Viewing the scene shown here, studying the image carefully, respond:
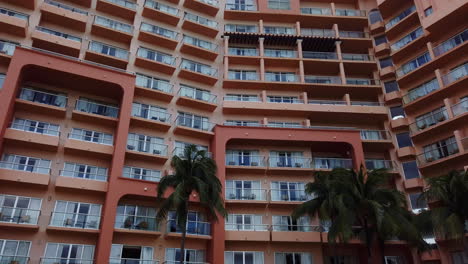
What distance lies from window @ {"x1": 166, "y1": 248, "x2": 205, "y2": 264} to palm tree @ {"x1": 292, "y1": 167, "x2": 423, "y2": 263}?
36.3 ft

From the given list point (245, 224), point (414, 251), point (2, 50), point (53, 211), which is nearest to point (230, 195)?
point (245, 224)

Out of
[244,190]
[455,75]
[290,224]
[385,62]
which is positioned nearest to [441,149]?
[455,75]

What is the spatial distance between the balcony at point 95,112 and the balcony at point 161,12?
42.6 feet

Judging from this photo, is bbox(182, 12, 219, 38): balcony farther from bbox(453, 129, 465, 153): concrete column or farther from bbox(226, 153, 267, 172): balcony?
bbox(453, 129, 465, 153): concrete column

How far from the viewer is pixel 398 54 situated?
42.2 m

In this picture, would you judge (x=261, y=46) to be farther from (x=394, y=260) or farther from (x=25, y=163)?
(x=25, y=163)

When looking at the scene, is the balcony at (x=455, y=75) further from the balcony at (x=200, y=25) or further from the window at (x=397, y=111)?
the balcony at (x=200, y=25)

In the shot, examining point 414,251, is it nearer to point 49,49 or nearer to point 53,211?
point 53,211

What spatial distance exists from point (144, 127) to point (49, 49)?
39.1 feet

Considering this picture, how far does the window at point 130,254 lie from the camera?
100 ft

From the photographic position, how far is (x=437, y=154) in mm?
36062

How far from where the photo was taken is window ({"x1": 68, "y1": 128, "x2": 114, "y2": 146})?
111 feet

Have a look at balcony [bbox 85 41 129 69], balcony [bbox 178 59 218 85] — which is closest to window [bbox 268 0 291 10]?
balcony [bbox 178 59 218 85]

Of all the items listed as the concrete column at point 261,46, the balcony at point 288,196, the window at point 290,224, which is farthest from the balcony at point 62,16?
the window at point 290,224
